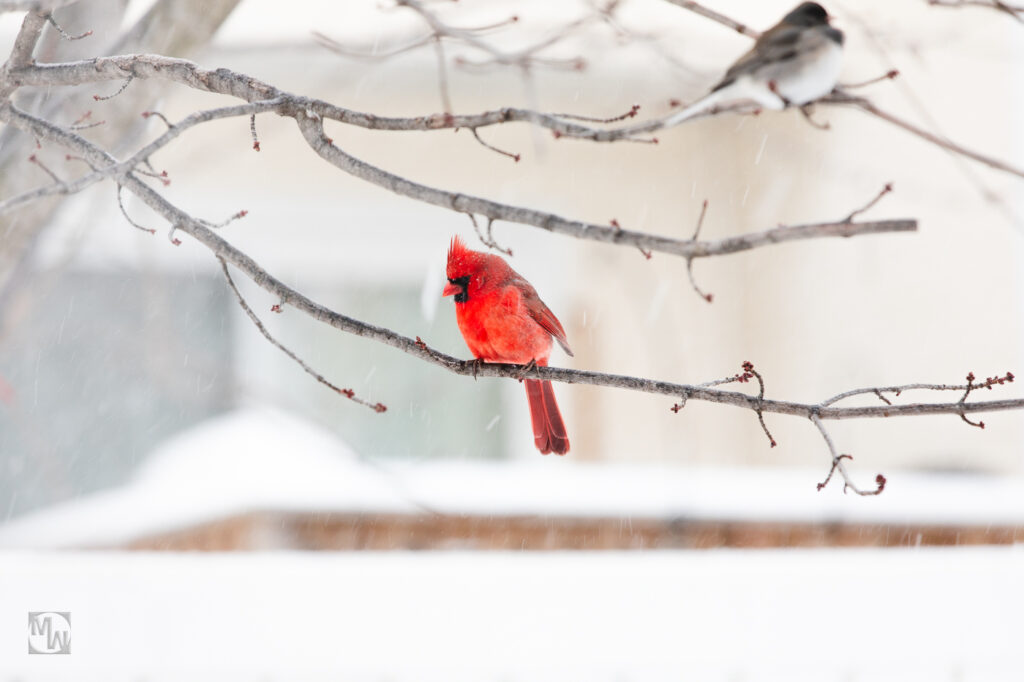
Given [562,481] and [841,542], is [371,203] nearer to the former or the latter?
[562,481]

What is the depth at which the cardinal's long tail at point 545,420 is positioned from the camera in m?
1.61

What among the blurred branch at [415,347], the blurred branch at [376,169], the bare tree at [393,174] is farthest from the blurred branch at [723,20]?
the blurred branch at [415,347]

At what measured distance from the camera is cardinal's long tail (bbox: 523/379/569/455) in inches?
63.3

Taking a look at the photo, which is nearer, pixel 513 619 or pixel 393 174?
pixel 393 174

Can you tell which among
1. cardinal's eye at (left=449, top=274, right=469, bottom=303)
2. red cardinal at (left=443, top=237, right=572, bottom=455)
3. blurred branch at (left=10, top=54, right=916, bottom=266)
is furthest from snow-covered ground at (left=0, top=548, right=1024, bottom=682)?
blurred branch at (left=10, top=54, right=916, bottom=266)

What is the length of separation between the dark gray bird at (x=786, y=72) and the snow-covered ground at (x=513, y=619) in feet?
4.07

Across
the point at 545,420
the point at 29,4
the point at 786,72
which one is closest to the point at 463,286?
the point at 545,420

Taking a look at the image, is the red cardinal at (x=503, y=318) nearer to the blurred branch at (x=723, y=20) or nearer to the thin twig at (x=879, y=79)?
the blurred branch at (x=723, y=20)

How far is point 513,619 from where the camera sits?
1981 millimetres

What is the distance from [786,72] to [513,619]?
1305 millimetres

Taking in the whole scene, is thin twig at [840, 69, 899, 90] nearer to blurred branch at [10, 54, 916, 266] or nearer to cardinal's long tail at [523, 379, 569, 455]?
blurred branch at [10, 54, 916, 266]

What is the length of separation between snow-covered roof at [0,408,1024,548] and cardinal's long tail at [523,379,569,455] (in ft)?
1.54

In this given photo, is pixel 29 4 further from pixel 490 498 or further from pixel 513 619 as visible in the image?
pixel 490 498

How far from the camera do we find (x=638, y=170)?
5.14 m
